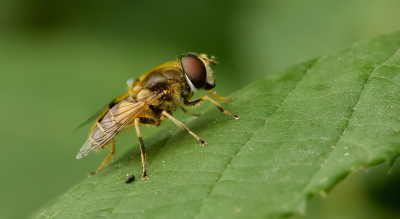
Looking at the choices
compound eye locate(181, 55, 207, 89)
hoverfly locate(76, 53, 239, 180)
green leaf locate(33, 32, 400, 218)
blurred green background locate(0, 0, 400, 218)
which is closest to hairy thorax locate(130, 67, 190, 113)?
hoverfly locate(76, 53, 239, 180)

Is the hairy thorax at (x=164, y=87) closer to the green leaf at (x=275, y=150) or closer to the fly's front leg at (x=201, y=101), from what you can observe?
the fly's front leg at (x=201, y=101)

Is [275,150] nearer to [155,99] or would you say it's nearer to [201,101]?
[201,101]

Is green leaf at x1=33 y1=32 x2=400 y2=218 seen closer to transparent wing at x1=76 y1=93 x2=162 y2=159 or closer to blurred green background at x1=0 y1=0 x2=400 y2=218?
transparent wing at x1=76 y1=93 x2=162 y2=159

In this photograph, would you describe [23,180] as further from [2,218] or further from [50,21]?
[50,21]

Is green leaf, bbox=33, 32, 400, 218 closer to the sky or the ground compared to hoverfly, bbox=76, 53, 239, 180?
closer to the ground

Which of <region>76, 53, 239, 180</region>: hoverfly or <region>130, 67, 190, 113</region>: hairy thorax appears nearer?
<region>76, 53, 239, 180</region>: hoverfly

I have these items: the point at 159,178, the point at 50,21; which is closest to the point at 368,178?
the point at 159,178

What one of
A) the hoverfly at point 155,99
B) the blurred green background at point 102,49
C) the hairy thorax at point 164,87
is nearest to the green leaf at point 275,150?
the hoverfly at point 155,99
